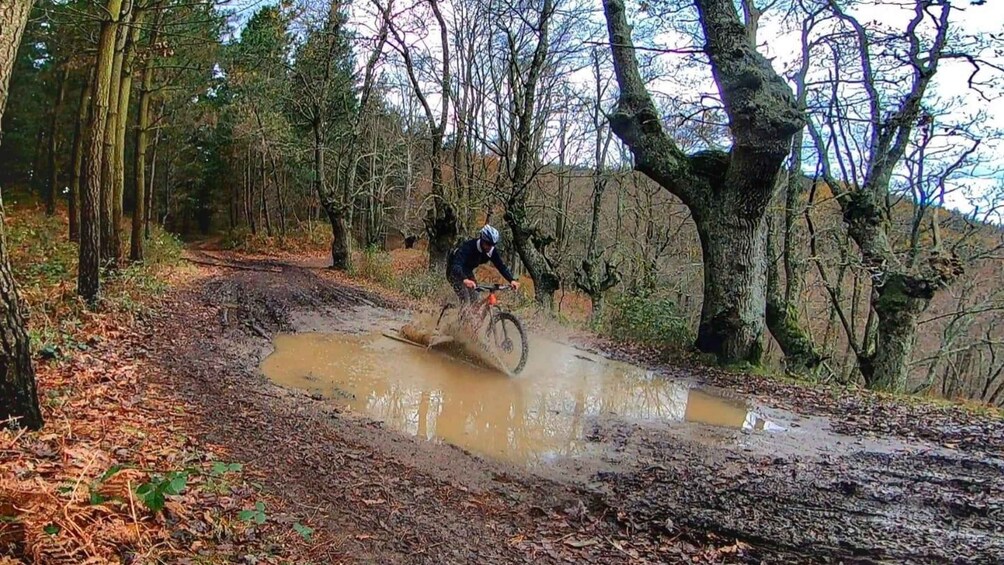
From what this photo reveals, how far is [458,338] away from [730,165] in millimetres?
5172

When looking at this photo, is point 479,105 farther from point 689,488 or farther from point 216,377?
point 689,488

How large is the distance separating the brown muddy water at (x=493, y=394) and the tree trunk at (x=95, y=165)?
2.92m

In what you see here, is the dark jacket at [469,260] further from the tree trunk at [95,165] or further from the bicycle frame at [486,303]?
the tree trunk at [95,165]

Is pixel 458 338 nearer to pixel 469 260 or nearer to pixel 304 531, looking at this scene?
pixel 469 260

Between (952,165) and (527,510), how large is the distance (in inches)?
622

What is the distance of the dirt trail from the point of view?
11.8 ft

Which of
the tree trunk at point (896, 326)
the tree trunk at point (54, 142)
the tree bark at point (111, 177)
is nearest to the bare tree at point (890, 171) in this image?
the tree trunk at point (896, 326)

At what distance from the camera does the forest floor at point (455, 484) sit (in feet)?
10.8

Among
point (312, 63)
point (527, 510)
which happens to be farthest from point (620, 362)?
point (312, 63)

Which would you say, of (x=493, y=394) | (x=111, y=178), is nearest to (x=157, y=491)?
(x=493, y=394)

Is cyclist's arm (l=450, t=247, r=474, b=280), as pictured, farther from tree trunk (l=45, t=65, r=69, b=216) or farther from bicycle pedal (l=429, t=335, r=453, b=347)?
tree trunk (l=45, t=65, r=69, b=216)

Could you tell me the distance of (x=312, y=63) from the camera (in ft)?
73.8

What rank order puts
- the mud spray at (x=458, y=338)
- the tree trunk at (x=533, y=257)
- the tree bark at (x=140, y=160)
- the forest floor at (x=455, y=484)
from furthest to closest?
the tree trunk at (x=533, y=257) < the tree bark at (x=140, y=160) < the mud spray at (x=458, y=338) < the forest floor at (x=455, y=484)

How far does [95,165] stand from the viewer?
9.48m
